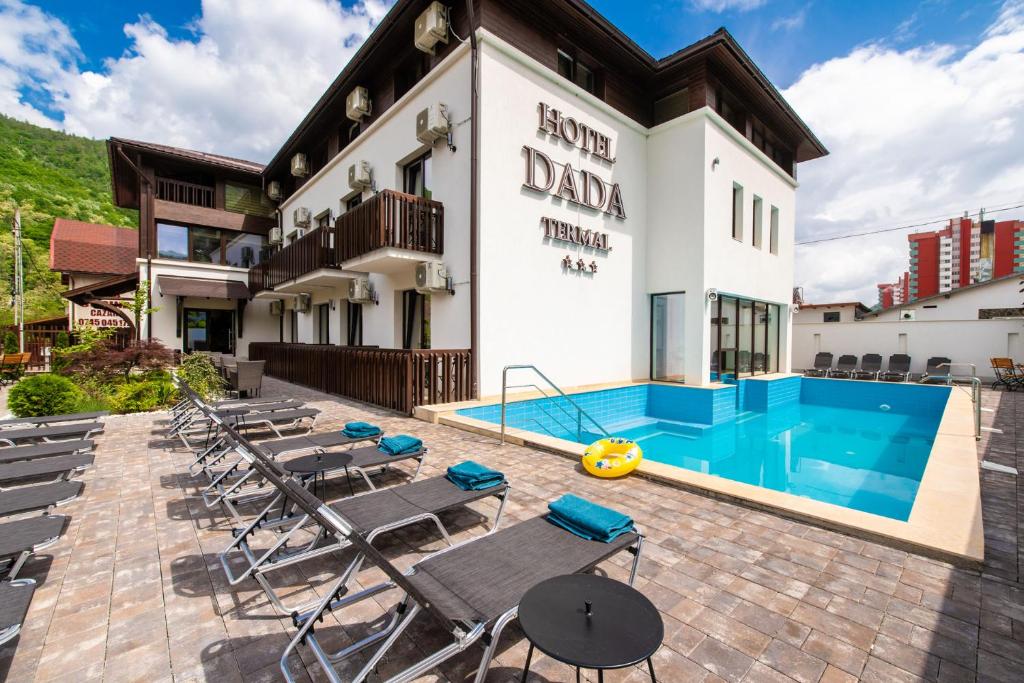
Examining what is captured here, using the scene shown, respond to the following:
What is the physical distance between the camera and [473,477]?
126 inches

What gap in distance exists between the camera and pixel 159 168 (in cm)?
1611

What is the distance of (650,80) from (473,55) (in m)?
5.50

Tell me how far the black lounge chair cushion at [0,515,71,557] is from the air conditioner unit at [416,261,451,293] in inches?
252

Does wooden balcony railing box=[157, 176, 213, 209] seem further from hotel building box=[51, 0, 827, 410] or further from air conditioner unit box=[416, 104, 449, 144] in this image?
air conditioner unit box=[416, 104, 449, 144]

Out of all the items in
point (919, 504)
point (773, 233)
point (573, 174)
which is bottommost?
point (919, 504)

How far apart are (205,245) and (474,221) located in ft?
48.4

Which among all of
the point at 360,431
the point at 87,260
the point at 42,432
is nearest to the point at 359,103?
the point at 42,432

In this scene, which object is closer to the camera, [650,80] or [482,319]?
[482,319]

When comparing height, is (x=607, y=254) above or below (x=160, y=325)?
above

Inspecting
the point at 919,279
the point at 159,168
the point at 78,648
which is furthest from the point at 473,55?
the point at 919,279

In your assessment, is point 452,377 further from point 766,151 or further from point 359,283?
point 766,151

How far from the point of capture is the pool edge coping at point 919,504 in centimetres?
277

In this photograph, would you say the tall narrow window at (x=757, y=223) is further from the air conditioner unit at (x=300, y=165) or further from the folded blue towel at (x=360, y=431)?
the air conditioner unit at (x=300, y=165)

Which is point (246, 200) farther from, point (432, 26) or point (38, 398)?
point (38, 398)
